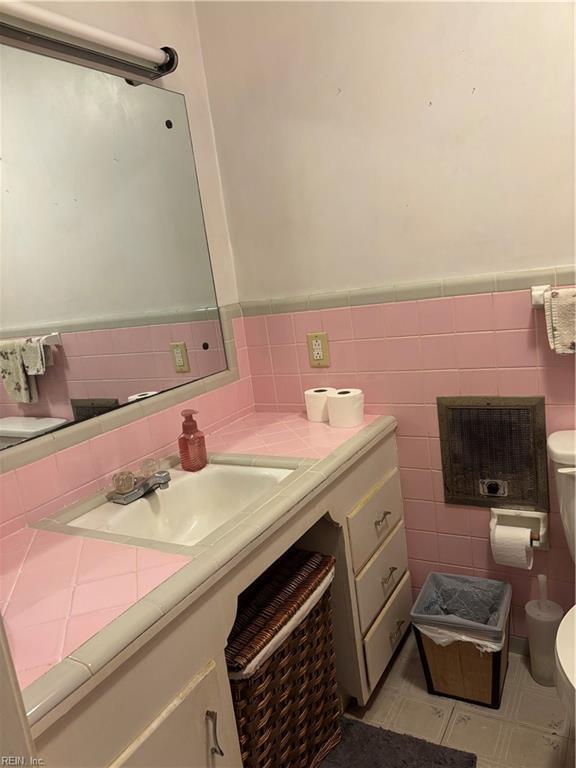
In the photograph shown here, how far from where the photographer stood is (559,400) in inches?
62.6

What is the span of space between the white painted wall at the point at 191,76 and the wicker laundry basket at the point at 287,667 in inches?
40.4

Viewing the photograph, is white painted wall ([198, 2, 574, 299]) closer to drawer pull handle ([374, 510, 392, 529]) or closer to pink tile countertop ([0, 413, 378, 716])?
drawer pull handle ([374, 510, 392, 529])

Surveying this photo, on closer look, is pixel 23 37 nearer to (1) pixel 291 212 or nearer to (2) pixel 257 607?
(1) pixel 291 212

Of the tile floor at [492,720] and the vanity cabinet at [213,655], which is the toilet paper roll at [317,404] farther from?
the tile floor at [492,720]

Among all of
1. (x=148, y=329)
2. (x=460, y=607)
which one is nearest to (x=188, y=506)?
(x=148, y=329)

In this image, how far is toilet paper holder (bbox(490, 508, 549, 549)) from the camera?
1653mm

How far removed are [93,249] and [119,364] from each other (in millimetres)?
328

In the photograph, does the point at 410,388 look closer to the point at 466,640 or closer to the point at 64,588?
the point at 466,640

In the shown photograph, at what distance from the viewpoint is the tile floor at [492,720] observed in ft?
4.73

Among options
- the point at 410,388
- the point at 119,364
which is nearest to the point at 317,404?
the point at 410,388

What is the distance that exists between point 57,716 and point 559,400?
1.46 metres

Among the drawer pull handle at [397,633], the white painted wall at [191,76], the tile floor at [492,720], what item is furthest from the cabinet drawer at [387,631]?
the white painted wall at [191,76]

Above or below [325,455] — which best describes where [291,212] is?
above

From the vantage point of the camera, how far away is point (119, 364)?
1.58m
